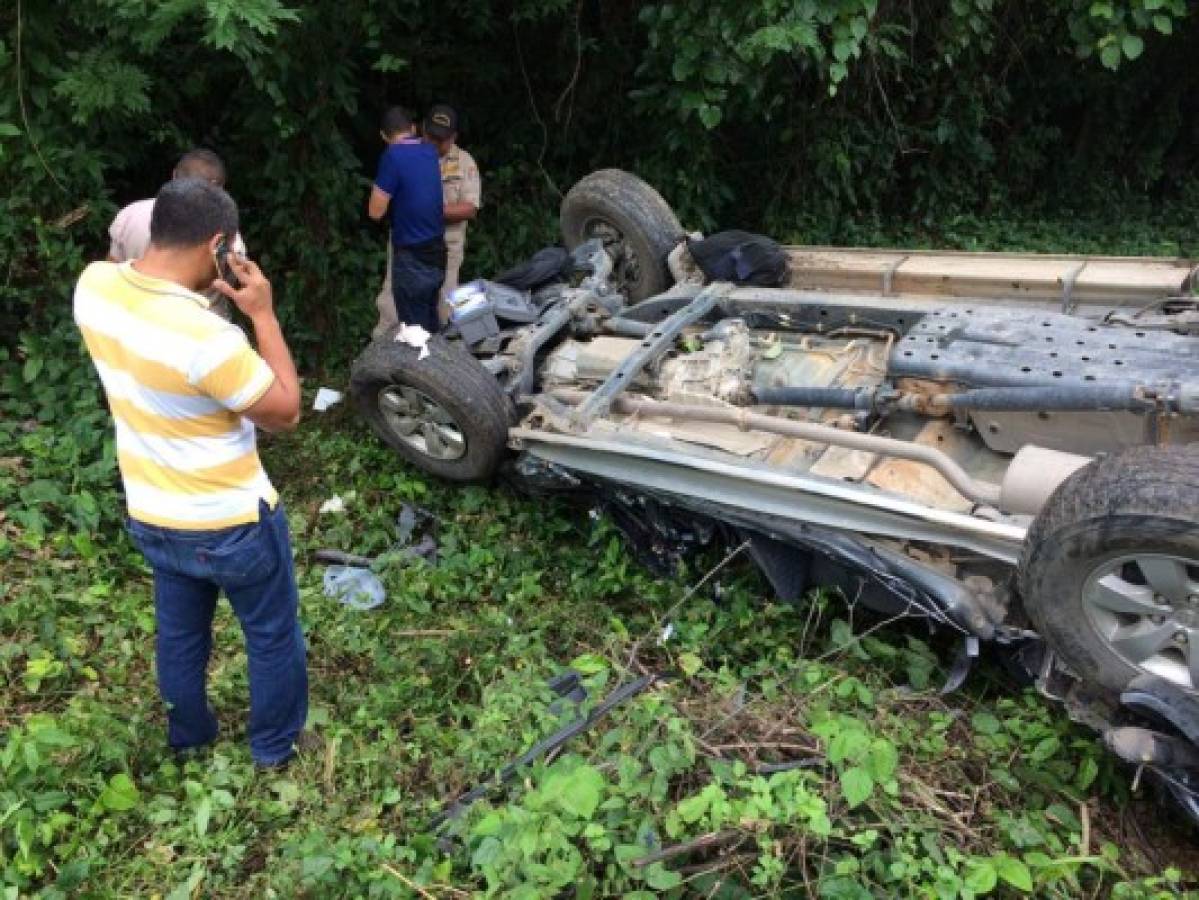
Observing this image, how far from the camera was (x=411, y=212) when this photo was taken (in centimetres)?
586

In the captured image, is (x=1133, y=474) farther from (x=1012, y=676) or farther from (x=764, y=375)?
(x=764, y=375)

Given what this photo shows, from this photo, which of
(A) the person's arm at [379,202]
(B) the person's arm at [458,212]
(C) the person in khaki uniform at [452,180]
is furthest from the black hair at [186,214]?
(B) the person's arm at [458,212]

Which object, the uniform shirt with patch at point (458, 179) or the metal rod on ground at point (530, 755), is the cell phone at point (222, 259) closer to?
the metal rod on ground at point (530, 755)

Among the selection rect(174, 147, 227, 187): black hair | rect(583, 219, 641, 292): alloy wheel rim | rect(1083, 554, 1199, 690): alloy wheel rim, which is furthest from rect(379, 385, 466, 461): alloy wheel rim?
rect(1083, 554, 1199, 690): alloy wheel rim

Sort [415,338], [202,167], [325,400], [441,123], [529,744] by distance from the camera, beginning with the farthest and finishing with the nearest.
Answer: [441,123] → [325,400] → [415,338] → [202,167] → [529,744]

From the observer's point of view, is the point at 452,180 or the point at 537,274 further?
the point at 452,180

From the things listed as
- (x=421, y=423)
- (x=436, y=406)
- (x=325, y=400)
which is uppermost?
(x=436, y=406)

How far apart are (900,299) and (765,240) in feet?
2.87

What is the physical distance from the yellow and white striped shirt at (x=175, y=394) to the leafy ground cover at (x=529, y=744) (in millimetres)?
849

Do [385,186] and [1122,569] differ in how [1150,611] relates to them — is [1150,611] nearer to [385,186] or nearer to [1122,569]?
[1122,569]

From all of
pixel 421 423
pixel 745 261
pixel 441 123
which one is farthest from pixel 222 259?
pixel 441 123

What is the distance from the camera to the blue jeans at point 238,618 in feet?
9.87

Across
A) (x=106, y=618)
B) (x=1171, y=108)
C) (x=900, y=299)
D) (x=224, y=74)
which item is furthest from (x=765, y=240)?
(x=1171, y=108)

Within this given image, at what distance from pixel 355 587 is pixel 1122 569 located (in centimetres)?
293
